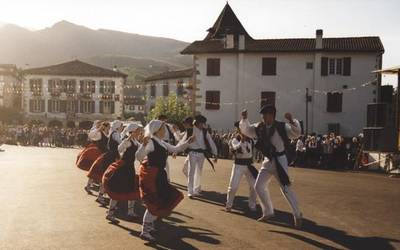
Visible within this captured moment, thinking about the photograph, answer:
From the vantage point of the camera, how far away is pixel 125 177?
9398mm

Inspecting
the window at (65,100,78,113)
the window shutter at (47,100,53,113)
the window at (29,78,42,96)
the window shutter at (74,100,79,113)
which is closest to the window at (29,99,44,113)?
the window shutter at (47,100,53,113)

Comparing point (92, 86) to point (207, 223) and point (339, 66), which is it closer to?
point (339, 66)

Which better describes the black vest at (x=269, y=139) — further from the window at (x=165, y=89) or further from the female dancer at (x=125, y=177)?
the window at (x=165, y=89)

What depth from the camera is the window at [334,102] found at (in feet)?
130

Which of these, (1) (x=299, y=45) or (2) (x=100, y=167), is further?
(1) (x=299, y=45)

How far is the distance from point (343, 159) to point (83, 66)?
46687mm

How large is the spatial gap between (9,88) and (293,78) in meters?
49.8

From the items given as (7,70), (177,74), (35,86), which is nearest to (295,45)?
(177,74)

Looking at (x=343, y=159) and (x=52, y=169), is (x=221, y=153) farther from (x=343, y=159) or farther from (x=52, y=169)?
(x=52, y=169)

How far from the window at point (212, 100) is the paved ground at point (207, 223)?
26.6 metres

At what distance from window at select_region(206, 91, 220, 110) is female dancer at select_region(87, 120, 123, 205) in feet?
96.9

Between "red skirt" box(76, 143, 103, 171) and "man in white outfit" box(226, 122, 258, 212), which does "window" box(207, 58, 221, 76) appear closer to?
"red skirt" box(76, 143, 103, 171)

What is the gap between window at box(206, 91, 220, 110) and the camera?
1633 inches

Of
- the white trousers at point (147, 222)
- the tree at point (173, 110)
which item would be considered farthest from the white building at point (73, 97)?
the white trousers at point (147, 222)
